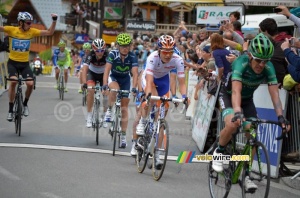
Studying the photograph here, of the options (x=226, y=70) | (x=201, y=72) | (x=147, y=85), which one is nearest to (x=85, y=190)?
(x=147, y=85)

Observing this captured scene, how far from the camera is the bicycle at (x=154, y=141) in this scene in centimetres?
1067

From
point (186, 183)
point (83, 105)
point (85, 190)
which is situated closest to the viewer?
point (85, 190)

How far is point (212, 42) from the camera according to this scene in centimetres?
1373

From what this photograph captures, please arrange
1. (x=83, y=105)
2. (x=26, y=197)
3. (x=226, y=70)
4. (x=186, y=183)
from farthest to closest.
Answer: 1. (x=83, y=105)
2. (x=226, y=70)
3. (x=186, y=183)
4. (x=26, y=197)

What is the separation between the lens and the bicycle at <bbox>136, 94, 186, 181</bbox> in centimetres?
1067

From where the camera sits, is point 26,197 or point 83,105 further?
point 83,105

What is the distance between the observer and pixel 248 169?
27.7 feet

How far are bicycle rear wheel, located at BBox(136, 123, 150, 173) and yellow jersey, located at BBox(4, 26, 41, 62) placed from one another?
4.59m

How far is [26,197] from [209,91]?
583 cm

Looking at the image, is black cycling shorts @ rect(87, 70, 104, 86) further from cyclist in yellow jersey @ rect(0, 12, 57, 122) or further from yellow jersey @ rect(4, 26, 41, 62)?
yellow jersey @ rect(4, 26, 41, 62)

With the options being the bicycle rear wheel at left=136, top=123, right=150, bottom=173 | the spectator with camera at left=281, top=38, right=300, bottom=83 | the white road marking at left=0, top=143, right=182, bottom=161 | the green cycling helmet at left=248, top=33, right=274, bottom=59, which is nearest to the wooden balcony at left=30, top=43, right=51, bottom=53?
the white road marking at left=0, top=143, right=182, bottom=161

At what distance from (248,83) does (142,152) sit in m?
3.16

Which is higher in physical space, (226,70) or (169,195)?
(226,70)

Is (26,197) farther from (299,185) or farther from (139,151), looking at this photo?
(299,185)
